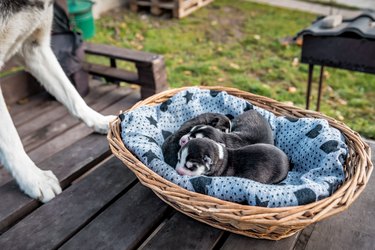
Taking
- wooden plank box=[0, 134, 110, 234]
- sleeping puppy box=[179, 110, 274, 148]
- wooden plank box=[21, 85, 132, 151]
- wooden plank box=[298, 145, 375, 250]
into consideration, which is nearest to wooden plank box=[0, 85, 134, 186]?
wooden plank box=[21, 85, 132, 151]

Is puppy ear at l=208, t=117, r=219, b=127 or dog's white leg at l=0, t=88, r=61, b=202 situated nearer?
dog's white leg at l=0, t=88, r=61, b=202

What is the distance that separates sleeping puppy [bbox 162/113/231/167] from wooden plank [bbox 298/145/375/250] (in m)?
0.59

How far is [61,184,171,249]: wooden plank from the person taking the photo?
Answer: 135 cm

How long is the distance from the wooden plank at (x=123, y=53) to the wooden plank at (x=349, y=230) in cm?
153

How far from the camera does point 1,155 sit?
1706 millimetres

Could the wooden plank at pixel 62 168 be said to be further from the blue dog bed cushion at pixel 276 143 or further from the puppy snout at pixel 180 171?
the puppy snout at pixel 180 171

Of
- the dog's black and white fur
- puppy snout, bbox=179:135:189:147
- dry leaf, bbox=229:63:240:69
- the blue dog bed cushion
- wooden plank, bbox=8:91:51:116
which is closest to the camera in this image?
the blue dog bed cushion

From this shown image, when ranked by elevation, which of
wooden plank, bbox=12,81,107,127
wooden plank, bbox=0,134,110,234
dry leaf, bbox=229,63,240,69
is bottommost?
dry leaf, bbox=229,63,240,69

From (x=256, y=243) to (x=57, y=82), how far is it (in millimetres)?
1361

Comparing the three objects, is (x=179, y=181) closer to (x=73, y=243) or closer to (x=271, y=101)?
(x=73, y=243)

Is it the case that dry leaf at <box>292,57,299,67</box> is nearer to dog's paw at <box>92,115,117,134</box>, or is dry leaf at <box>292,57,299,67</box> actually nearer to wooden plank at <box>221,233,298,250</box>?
dog's paw at <box>92,115,117,134</box>

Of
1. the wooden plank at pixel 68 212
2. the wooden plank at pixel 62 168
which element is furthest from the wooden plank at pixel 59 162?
the wooden plank at pixel 68 212

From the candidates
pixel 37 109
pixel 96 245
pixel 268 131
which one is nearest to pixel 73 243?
pixel 96 245

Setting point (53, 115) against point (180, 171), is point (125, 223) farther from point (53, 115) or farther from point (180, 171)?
point (53, 115)
